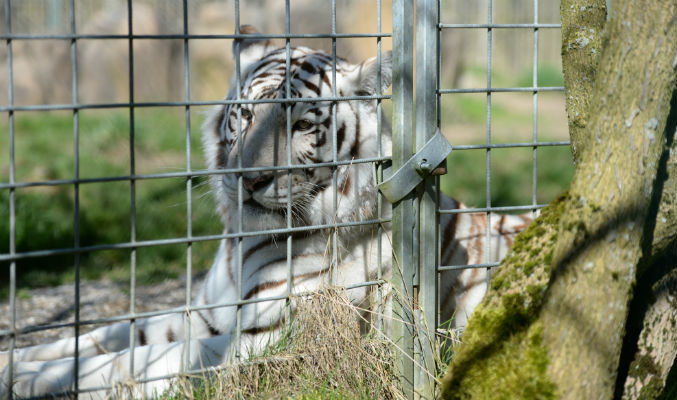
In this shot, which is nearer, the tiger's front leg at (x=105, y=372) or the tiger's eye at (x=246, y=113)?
the tiger's front leg at (x=105, y=372)

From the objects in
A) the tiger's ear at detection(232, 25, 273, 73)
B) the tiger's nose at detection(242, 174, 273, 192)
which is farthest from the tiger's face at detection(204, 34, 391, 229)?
the tiger's ear at detection(232, 25, 273, 73)

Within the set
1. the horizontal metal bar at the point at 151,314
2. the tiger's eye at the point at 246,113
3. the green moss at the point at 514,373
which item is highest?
the tiger's eye at the point at 246,113

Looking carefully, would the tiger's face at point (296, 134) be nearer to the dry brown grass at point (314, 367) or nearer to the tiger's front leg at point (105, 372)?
the dry brown grass at point (314, 367)

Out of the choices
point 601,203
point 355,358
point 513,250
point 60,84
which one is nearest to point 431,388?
point 355,358

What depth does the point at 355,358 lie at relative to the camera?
200 centimetres

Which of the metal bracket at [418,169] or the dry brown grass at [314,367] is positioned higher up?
the metal bracket at [418,169]

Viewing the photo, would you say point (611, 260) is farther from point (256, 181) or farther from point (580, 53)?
point (256, 181)

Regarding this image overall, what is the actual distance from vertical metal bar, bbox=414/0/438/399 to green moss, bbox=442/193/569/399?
28 centimetres

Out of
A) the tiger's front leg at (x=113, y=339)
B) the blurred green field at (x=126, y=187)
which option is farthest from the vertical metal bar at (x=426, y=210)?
the blurred green field at (x=126, y=187)

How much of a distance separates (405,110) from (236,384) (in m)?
0.84

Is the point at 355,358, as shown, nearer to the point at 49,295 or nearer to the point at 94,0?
the point at 49,295

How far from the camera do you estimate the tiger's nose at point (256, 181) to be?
2.13 metres

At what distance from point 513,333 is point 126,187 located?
12.7 ft

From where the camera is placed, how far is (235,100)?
1817 mm
